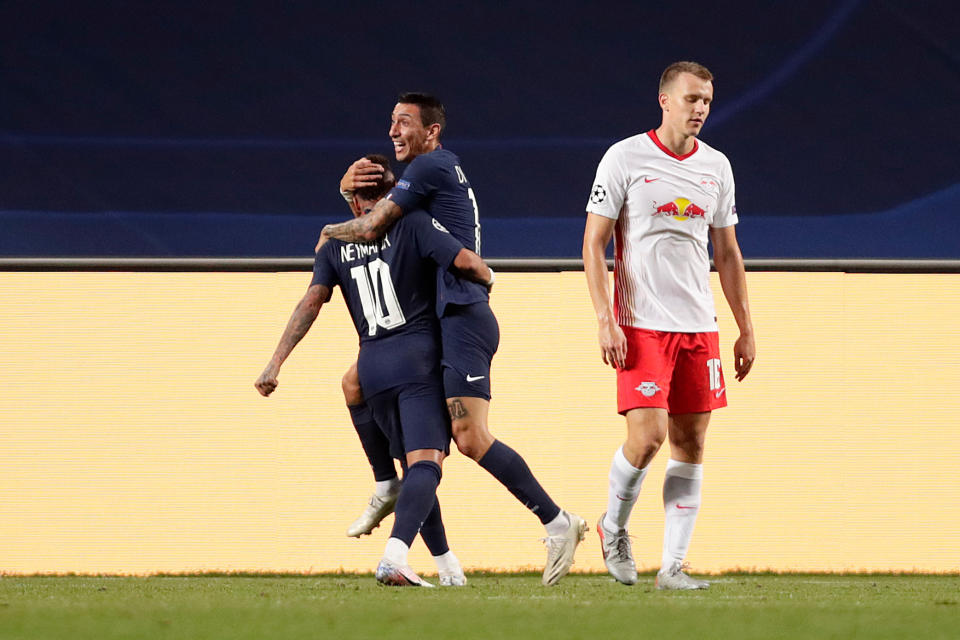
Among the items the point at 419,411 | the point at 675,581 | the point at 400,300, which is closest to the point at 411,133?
the point at 400,300

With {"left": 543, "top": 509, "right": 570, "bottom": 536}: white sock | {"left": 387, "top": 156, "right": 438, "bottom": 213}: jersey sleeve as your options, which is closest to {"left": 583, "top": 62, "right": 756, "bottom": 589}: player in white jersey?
{"left": 543, "top": 509, "right": 570, "bottom": 536}: white sock

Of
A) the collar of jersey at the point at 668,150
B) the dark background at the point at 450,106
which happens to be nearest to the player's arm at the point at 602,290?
the collar of jersey at the point at 668,150

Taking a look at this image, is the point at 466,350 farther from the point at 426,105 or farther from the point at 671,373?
the point at 426,105

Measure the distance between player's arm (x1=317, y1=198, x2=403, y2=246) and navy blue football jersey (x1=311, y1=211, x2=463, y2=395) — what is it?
0.04 metres

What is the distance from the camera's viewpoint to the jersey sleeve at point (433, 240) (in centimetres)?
398

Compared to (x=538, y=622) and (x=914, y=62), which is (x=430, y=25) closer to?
(x=914, y=62)

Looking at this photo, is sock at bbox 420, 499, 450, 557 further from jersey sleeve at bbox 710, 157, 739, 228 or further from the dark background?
the dark background

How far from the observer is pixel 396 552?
3.68 meters

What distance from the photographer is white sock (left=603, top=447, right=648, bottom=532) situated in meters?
3.94

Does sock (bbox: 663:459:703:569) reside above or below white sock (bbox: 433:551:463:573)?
above

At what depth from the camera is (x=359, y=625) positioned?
2658 mm

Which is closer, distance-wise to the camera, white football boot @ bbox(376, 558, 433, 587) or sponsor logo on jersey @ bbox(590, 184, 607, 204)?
white football boot @ bbox(376, 558, 433, 587)

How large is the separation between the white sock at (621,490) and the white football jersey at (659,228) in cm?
43

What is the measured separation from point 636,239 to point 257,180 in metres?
2.31
